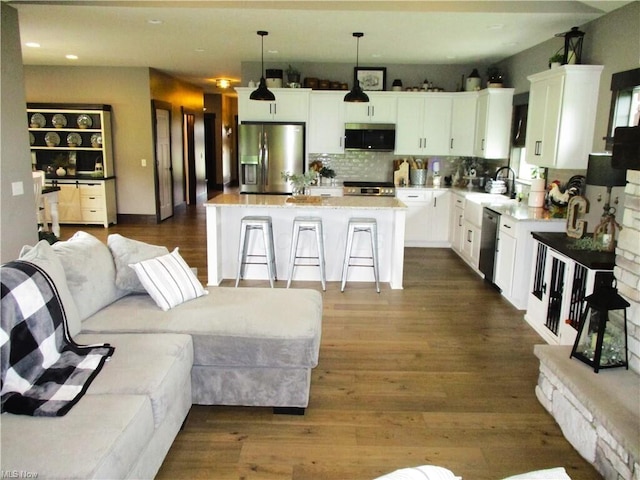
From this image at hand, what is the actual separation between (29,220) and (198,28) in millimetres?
2587

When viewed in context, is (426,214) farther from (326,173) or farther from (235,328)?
(235,328)

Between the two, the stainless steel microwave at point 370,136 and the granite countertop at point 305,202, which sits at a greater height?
the stainless steel microwave at point 370,136

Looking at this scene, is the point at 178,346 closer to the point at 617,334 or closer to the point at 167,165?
the point at 617,334

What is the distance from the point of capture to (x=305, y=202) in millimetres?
5129

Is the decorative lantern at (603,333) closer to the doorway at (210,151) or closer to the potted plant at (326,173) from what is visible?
the potted plant at (326,173)

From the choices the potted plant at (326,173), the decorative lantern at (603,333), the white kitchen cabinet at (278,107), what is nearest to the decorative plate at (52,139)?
the white kitchen cabinet at (278,107)

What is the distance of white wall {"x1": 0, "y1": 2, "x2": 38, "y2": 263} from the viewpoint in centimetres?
426

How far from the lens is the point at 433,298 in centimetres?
498

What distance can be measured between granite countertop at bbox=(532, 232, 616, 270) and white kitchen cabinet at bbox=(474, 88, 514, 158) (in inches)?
107

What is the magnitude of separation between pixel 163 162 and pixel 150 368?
25.0 ft

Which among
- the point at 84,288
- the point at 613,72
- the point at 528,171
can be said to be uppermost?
→ the point at 613,72

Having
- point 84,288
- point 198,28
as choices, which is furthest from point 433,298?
point 198,28

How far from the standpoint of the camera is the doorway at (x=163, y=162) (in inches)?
347
